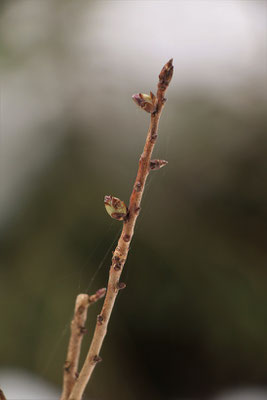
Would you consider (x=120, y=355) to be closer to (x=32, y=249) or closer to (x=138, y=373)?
(x=138, y=373)

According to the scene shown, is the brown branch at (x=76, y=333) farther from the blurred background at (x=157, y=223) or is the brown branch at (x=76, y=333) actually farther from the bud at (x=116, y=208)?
the blurred background at (x=157, y=223)

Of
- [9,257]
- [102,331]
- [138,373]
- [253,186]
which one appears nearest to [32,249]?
[9,257]

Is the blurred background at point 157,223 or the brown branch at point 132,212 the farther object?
the blurred background at point 157,223

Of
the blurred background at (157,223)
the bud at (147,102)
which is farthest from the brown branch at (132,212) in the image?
the blurred background at (157,223)

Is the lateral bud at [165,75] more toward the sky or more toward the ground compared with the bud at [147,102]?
more toward the sky

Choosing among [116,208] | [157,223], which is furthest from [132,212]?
[157,223]

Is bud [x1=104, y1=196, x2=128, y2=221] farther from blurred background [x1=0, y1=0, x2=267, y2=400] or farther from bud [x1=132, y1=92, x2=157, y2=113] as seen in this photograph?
blurred background [x1=0, y1=0, x2=267, y2=400]

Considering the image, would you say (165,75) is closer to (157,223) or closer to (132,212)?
(132,212)
